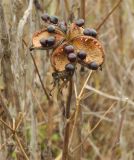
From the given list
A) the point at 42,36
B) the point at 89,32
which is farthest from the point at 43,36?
the point at 89,32

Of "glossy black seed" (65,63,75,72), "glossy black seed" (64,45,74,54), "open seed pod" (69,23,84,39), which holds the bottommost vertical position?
"glossy black seed" (65,63,75,72)

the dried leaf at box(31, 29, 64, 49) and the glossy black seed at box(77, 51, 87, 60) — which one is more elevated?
the dried leaf at box(31, 29, 64, 49)

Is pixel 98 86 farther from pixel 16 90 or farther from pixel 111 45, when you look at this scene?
pixel 16 90

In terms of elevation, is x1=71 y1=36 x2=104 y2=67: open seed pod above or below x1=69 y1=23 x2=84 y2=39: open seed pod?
below

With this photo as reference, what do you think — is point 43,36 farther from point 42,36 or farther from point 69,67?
point 69,67

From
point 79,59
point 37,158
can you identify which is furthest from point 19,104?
point 79,59
